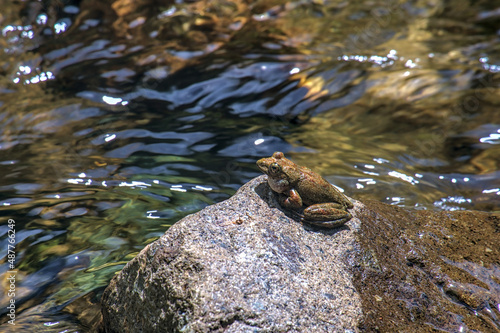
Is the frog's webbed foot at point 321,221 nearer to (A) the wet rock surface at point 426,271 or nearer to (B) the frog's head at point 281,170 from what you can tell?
(A) the wet rock surface at point 426,271

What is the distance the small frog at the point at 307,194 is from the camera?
4.34 metres

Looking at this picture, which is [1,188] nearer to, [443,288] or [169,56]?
[169,56]

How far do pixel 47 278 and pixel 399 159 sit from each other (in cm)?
596

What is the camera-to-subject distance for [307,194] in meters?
4.66

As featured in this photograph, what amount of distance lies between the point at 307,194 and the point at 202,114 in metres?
4.79

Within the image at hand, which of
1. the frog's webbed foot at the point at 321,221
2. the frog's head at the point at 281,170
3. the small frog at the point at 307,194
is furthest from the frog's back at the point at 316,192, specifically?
the frog's webbed foot at the point at 321,221

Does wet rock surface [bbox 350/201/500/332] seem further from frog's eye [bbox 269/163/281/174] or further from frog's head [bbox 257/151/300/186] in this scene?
frog's eye [bbox 269/163/281/174]

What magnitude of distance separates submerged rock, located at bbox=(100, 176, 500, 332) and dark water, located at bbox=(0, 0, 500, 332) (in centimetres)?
164

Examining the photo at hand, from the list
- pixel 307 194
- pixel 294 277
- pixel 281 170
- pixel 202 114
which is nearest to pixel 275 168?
pixel 281 170

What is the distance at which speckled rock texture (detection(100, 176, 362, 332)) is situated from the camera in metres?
3.43

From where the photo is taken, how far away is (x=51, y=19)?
11008 mm

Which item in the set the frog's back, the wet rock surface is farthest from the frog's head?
the wet rock surface

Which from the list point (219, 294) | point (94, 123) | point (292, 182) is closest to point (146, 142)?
point (94, 123)

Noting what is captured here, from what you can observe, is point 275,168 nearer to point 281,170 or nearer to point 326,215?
point 281,170
